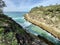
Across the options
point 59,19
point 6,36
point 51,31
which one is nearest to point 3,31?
point 6,36

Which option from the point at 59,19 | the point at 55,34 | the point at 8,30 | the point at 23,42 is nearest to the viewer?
the point at 23,42

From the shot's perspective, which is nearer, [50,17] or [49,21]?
Result: [49,21]

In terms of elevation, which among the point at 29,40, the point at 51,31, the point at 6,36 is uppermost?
the point at 6,36

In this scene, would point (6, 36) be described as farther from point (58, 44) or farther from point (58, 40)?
point (58, 40)

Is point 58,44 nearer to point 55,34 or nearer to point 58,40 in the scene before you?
point 58,40

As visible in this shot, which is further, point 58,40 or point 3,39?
point 58,40

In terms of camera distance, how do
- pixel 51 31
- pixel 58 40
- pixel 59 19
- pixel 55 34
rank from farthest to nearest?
pixel 59 19 → pixel 51 31 → pixel 55 34 → pixel 58 40

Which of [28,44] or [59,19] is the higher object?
[28,44]

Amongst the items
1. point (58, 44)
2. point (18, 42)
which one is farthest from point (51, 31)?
point (18, 42)

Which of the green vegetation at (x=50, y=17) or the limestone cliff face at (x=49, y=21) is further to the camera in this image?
the green vegetation at (x=50, y=17)

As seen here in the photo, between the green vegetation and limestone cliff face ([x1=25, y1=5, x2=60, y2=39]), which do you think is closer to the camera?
limestone cliff face ([x1=25, y1=5, x2=60, y2=39])
